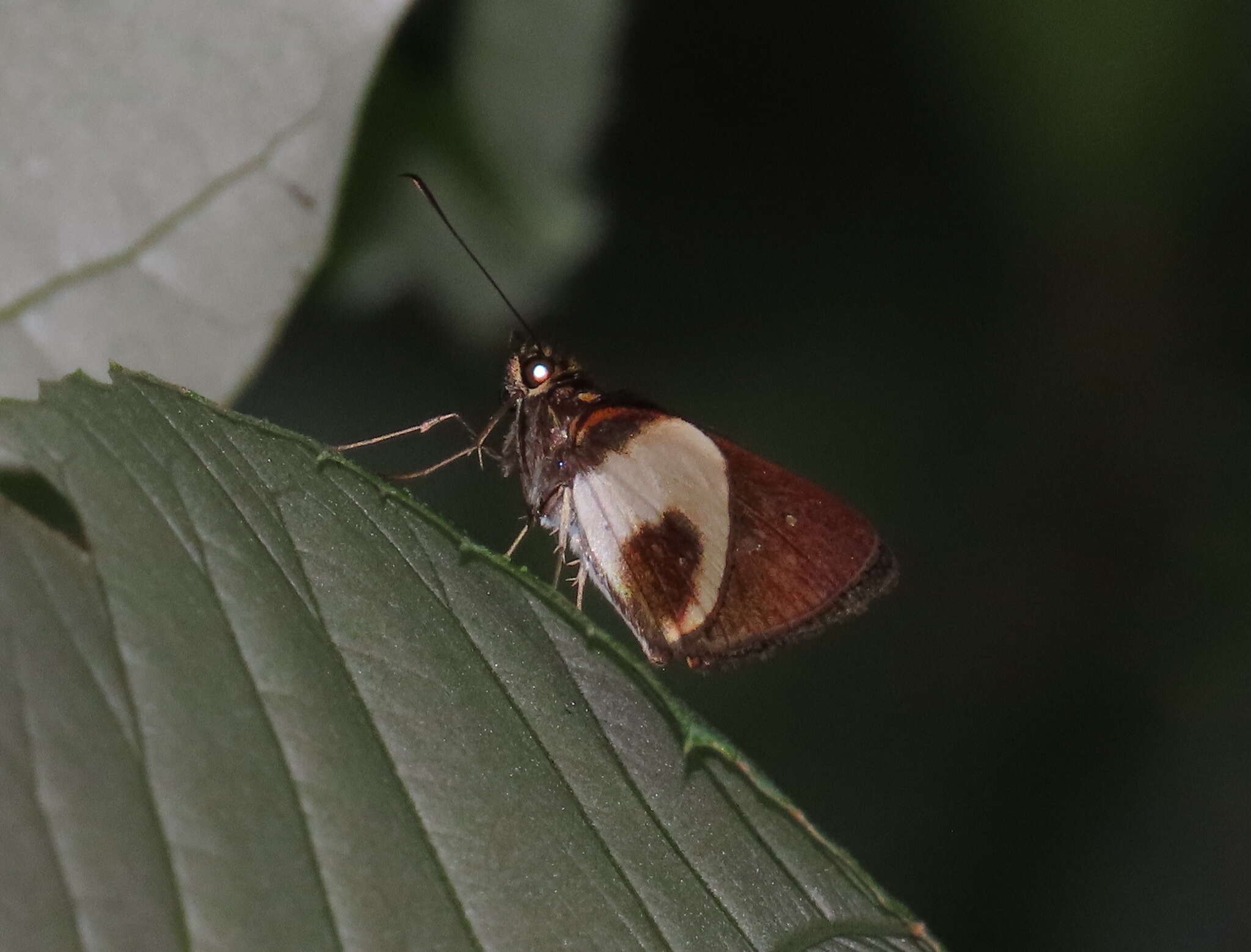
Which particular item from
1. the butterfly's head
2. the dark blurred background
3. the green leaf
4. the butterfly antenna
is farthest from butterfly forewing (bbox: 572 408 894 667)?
the green leaf

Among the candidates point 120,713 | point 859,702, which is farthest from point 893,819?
point 120,713

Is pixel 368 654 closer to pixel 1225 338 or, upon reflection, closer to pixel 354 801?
→ pixel 354 801

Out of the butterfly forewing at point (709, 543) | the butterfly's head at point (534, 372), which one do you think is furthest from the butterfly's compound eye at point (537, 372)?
the butterfly forewing at point (709, 543)

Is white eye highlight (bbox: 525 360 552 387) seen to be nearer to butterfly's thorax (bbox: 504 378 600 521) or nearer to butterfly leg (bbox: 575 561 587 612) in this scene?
butterfly's thorax (bbox: 504 378 600 521)

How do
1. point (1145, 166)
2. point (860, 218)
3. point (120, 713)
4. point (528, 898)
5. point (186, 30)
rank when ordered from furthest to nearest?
point (860, 218), point (1145, 166), point (186, 30), point (528, 898), point (120, 713)

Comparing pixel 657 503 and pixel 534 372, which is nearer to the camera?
pixel 657 503

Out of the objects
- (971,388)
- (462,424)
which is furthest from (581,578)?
(971,388)

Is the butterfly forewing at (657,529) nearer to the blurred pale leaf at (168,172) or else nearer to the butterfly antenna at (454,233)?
the butterfly antenna at (454,233)

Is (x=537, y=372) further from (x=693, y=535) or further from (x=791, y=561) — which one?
(x=791, y=561)
